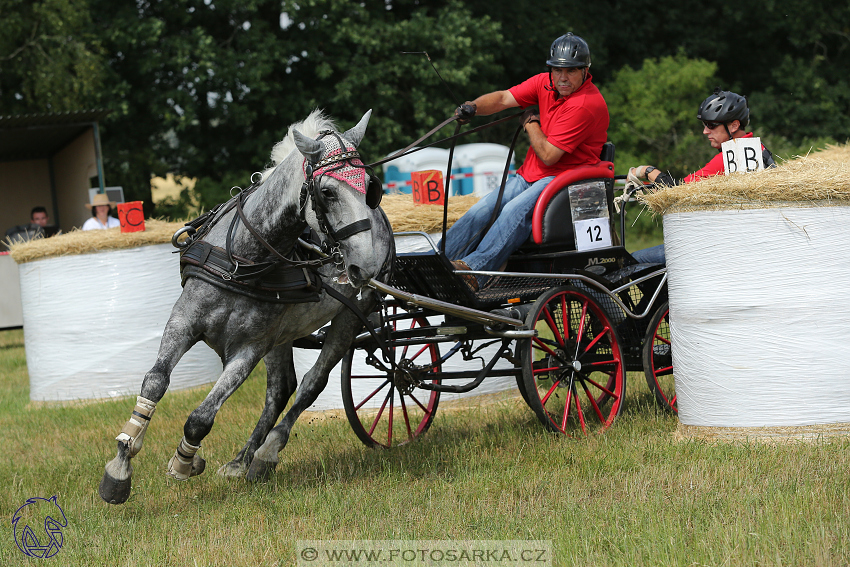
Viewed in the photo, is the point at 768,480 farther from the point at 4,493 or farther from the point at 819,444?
the point at 4,493

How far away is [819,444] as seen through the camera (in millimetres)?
4523

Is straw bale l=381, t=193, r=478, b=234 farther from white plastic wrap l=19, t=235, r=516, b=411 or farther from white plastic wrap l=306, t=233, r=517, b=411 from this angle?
white plastic wrap l=19, t=235, r=516, b=411

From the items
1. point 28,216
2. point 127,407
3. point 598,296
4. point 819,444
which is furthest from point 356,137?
point 28,216

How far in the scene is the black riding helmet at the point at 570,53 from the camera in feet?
17.7

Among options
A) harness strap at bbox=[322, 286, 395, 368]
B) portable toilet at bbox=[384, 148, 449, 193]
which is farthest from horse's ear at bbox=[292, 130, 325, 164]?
portable toilet at bbox=[384, 148, 449, 193]

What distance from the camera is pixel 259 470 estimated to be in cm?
482

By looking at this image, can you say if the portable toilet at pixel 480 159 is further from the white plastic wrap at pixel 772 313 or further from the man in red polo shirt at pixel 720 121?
the white plastic wrap at pixel 772 313

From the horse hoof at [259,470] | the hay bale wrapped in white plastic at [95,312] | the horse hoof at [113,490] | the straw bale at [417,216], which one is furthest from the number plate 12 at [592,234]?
the hay bale wrapped in white plastic at [95,312]

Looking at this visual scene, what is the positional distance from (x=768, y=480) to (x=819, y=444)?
0.65 meters

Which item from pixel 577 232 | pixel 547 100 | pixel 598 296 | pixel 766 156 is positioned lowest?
pixel 598 296

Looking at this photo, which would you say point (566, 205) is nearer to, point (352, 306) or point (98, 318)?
point (352, 306)

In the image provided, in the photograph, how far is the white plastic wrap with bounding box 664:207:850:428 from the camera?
15.1 ft

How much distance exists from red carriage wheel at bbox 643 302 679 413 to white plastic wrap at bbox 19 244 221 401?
15.2ft

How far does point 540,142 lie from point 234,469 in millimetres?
2674
